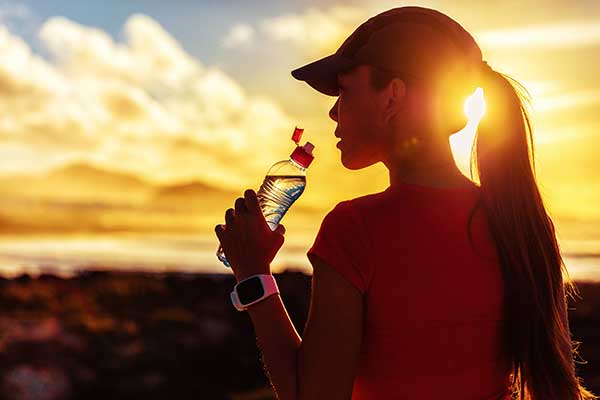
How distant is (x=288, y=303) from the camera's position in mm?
19344

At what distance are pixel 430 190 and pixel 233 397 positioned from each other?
47.3ft

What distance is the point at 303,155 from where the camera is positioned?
3.50m

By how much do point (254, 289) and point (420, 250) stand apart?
56 centimetres

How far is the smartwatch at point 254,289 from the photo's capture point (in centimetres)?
296

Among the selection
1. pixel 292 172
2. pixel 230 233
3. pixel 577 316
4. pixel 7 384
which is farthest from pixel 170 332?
pixel 230 233

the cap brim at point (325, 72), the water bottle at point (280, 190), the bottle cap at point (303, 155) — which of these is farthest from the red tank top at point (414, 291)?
the water bottle at point (280, 190)

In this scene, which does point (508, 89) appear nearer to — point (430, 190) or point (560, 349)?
point (430, 190)

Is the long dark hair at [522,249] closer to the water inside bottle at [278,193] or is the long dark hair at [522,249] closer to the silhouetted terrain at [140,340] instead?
the water inside bottle at [278,193]

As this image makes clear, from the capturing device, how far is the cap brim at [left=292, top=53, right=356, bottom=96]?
2969 mm

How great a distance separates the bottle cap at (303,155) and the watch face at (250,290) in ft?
2.14

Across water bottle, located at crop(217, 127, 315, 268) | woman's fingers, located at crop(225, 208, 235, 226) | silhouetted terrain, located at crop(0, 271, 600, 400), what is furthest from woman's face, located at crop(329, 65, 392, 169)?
silhouetted terrain, located at crop(0, 271, 600, 400)

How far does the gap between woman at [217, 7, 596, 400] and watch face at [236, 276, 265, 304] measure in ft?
0.10

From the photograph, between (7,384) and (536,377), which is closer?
(536,377)

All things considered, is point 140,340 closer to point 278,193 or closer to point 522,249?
point 278,193
